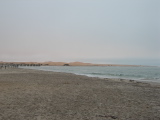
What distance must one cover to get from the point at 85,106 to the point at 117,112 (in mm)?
1797

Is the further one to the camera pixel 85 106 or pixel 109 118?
pixel 85 106

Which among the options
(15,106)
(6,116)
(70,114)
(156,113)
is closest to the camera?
(6,116)

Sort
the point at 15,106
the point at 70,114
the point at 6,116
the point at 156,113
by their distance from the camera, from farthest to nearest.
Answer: the point at 15,106 < the point at 156,113 < the point at 70,114 < the point at 6,116

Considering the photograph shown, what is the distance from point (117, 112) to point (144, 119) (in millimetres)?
1265

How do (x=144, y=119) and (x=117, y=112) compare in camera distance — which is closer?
(x=144, y=119)

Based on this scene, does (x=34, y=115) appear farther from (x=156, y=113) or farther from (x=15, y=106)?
(x=156, y=113)

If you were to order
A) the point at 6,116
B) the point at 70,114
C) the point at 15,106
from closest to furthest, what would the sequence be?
the point at 6,116, the point at 70,114, the point at 15,106

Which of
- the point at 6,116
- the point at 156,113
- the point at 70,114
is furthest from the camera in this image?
the point at 156,113

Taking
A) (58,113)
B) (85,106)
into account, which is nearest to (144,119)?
(85,106)

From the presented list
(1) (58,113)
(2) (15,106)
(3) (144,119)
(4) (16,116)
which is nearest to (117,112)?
(3) (144,119)

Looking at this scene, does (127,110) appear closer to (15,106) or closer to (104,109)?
(104,109)

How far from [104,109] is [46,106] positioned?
2993 millimetres

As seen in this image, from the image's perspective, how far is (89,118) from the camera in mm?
6684

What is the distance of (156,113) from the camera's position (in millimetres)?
7676
